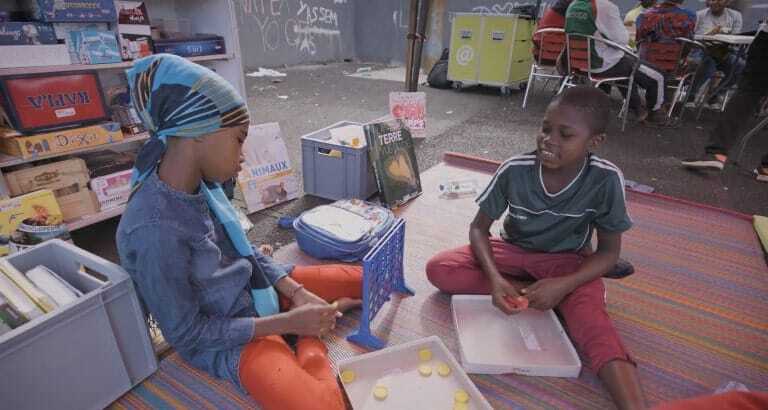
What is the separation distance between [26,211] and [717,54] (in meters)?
6.44

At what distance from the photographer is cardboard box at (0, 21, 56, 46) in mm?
1619

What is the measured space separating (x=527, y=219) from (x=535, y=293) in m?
0.30

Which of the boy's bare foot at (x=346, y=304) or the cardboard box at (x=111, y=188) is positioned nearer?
the boy's bare foot at (x=346, y=304)

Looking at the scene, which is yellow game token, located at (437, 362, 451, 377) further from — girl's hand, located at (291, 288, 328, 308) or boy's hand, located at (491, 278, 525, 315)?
girl's hand, located at (291, 288, 328, 308)

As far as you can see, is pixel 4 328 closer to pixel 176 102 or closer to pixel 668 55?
pixel 176 102

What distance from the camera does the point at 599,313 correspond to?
1.36 meters

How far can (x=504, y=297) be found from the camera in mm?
1417

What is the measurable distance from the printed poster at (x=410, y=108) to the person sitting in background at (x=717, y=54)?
3.32 metres

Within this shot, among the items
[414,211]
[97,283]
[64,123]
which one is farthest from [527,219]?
[64,123]

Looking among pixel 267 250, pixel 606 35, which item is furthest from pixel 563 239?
pixel 606 35

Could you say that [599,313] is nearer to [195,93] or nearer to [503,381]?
[503,381]

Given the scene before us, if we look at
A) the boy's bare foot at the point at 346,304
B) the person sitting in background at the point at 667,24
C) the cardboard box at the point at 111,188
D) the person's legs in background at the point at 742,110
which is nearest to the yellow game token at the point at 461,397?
the boy's bare foot at the point at 346,304

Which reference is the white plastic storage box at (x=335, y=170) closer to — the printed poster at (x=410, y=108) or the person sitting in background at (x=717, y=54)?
the printed poster at (x=410, y=108)

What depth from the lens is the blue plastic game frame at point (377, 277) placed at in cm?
132
